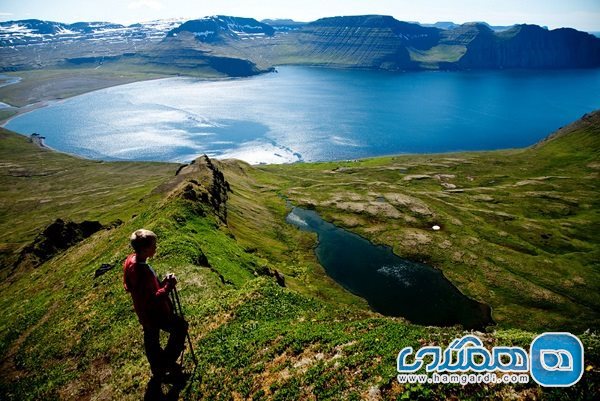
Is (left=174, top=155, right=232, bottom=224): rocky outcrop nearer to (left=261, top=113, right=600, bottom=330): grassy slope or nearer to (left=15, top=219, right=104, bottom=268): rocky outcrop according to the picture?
(left=15, top=219, right=104, bottom=268): rocky outcrop

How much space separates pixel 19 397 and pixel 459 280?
103486mm

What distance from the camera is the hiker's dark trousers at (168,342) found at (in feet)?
56.6

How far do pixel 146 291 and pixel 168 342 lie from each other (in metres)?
4.22

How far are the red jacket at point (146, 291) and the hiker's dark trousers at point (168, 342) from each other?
1.47 ft

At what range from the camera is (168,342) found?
61.1ft

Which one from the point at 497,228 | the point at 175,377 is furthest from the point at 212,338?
the point at 497,228

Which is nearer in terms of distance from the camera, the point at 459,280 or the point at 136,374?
the point at 136,374

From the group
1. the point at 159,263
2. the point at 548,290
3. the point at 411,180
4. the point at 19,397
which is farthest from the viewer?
the point at 411,180

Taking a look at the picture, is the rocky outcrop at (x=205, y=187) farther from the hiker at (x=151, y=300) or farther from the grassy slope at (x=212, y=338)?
the hiker at (x=151, y=300)

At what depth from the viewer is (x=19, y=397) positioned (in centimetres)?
2398

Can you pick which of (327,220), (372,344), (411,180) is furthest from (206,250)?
(411,180)

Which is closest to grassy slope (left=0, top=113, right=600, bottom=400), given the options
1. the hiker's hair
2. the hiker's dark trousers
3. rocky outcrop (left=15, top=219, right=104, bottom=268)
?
the hiker's dark trousers

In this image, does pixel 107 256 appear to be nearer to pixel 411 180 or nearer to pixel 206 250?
pixel 206 250

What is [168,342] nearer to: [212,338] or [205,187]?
[212,338]
